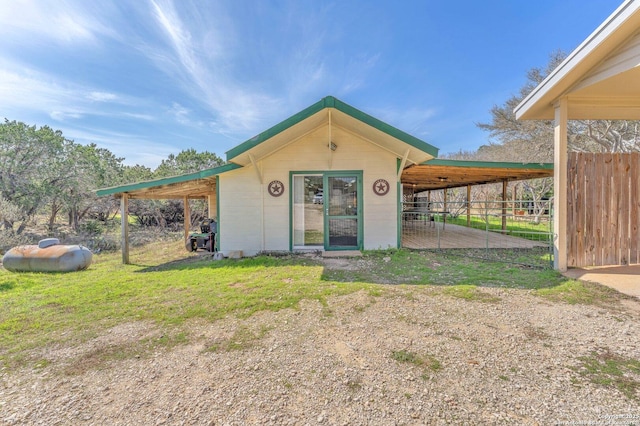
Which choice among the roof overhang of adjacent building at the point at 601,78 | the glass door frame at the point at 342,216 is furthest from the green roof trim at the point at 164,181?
the roof overhang of adjacent building at the point at 601,78

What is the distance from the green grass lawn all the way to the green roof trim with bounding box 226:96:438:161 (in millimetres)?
2480

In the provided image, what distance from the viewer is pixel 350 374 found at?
2037 millimetres

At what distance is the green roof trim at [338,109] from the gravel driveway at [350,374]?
3693 millimetres

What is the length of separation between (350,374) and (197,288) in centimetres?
310

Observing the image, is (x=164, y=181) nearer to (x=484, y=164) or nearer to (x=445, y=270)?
(x=445, y=270)

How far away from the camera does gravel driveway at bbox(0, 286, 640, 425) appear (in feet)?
5.45

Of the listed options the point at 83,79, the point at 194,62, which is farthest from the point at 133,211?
the point at 194,62

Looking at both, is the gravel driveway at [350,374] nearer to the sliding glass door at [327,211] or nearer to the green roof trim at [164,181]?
the sliding glass door at [327,211]

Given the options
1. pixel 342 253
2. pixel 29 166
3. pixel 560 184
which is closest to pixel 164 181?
pixel 342 253

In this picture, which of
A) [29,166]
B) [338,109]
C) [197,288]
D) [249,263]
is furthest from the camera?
[29,166]

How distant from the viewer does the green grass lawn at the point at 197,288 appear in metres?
3.04

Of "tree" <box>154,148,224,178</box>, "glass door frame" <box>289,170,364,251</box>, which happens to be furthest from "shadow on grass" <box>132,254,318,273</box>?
"tree" <box>154,148,224,178</box>

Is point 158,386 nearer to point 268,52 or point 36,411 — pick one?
point 36,411

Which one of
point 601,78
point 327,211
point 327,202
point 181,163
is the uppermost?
point 181,163
